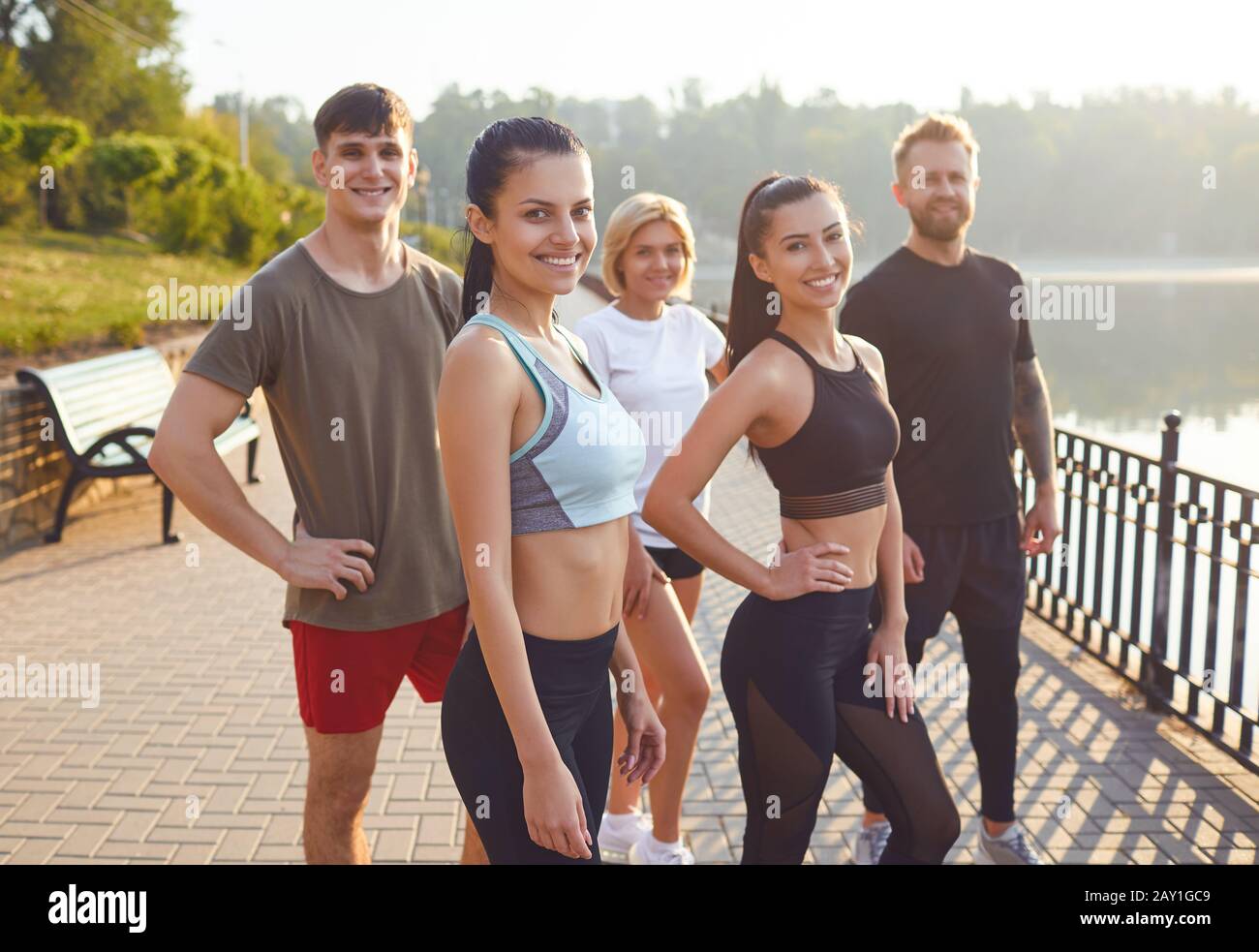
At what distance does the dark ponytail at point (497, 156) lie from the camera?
7.18 ft

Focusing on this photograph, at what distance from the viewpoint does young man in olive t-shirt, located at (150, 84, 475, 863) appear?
273 cm

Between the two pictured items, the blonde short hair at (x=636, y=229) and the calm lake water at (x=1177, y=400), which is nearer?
the blonde short hair at (x=636, y=229)

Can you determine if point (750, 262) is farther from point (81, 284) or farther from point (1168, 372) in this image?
point (1168, 372)

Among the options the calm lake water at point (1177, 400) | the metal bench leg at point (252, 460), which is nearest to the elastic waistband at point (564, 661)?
the calm lake water at point (1177, 400)

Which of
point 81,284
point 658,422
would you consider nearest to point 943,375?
point 658,422

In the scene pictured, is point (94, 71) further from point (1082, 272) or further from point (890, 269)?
point (1082, 272)

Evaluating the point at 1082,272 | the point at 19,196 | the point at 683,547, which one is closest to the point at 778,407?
the point at 683,547

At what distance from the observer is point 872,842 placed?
387cm

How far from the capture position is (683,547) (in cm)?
293

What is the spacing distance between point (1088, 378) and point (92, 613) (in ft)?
98.7

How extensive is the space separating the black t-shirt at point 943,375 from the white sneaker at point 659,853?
131cm

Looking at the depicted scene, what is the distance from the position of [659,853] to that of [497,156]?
7.92ft

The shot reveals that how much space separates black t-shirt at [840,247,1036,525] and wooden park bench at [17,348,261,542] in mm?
5486

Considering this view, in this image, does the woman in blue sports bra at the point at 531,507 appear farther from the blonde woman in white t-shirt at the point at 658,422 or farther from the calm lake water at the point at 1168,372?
the calm lake water at the point at 1168,372
